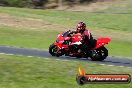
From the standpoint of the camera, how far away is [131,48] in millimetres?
32062

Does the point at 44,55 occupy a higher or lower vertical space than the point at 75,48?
lower

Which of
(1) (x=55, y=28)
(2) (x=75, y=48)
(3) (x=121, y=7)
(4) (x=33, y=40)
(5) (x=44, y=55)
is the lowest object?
(1) (x=55, y=28)

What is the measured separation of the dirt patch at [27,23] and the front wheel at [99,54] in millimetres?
18973

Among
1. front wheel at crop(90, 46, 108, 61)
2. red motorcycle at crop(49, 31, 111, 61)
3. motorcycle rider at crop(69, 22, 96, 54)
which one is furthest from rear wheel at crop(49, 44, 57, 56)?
front wheel at crop(90, 46, 108, 61)

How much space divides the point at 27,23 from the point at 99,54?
21221 millimetres

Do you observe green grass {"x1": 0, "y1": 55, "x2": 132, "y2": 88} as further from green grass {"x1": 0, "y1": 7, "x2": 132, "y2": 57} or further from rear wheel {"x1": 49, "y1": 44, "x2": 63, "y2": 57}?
green grass {"x1": 0, "y1": 7, "x2": 132, "y2": 57}

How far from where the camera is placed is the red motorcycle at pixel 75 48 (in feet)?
73.5

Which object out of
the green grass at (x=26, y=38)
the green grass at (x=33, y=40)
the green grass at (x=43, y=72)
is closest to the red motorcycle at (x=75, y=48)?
the green grass at (x=43, y=72)

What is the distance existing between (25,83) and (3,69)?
1794mm

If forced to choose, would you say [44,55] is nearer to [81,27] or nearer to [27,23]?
[81,27]

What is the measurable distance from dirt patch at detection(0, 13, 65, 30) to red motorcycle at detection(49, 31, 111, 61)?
18599 mm

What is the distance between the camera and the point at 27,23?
4294cm

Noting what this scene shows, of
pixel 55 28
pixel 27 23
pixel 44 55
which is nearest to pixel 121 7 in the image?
pixel 55 28

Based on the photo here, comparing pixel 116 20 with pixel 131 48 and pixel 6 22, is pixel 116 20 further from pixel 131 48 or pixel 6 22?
pixel 131 48
